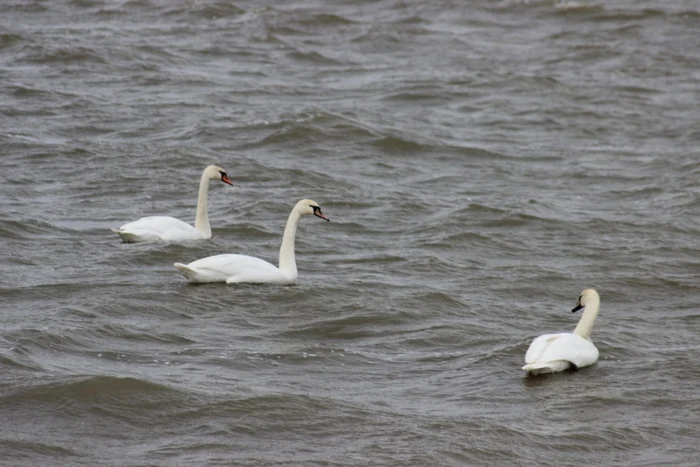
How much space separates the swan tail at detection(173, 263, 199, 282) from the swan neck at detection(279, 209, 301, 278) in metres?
0.83

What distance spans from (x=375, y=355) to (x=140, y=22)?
16494 mm

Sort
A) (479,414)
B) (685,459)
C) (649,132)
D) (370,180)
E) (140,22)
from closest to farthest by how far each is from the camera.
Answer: (685,459), (479,414), (370,180), (649,132), (140,22)

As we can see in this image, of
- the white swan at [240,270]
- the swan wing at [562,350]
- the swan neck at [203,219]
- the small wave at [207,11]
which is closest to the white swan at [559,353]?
the swan wing at [562,350]

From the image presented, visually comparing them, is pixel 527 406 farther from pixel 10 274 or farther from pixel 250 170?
pixel 250 170

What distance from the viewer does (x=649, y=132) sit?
19.4 m

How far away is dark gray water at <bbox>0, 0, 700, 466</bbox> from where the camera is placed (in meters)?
7.88

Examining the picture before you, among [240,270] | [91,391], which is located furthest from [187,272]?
[91,391]

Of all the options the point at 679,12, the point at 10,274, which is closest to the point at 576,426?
the point at 10,274

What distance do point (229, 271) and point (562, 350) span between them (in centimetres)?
329

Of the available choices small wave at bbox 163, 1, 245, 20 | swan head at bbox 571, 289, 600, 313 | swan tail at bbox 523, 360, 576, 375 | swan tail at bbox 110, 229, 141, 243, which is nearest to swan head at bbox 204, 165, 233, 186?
swan tail at bbox 110, 229, 141, 243

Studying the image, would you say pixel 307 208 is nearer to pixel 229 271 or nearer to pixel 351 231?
pixel 229 271

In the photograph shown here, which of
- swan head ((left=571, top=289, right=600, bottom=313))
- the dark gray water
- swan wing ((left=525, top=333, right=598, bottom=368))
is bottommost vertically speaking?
the dark gray water

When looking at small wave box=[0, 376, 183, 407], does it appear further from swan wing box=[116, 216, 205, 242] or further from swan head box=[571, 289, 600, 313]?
swan wing box=[116, 216, 205, 242]

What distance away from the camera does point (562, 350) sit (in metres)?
9.00
